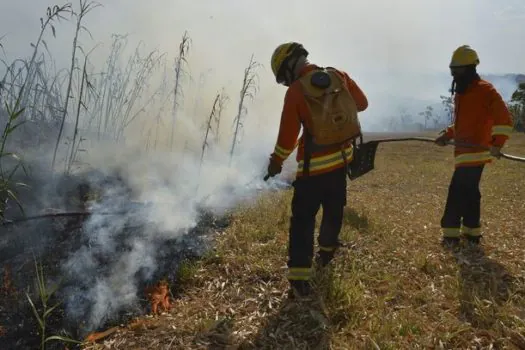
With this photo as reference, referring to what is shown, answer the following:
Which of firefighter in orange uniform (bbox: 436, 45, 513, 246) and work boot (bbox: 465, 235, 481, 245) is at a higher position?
firefighter in orange uniform (bbox: 436, 45, 513, 246)

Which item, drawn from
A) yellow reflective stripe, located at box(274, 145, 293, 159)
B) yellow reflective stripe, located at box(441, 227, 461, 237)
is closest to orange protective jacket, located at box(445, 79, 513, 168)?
yellow reflective stripe, located at box(441, 227, 461, 237)

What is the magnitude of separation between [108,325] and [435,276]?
2655 mm

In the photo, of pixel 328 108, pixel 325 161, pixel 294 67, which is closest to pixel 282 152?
pixel 325 161

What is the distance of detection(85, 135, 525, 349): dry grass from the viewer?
9.18 feet

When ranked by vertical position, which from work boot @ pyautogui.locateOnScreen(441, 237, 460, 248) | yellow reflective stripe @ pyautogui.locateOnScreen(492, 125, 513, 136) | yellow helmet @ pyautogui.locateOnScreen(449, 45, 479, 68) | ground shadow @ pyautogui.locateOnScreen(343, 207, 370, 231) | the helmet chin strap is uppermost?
yellow helmet @ pyautogui.locateOnScreen(449, 45, 479, 68)

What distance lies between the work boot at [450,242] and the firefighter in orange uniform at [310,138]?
1455 mm

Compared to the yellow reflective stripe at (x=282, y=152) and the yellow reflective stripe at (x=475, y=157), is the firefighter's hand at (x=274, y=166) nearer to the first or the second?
the yellow reflective stripe at (x=282, y=152)

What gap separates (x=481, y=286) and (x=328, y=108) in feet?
5.95

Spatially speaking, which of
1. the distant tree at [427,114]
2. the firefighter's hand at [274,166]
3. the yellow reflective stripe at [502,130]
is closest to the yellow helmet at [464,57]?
the yellow reflective stripe at [502,130]

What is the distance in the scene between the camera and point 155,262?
3.88 m

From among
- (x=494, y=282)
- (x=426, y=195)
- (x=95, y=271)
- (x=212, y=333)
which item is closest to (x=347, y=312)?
(x=212, y=333)

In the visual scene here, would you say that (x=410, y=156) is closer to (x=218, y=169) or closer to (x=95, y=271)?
(x=218, y=169)

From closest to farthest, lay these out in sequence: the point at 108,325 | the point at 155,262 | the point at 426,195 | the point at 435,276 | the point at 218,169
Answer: the point at 108,325, the point at 435,276, the point at 155,262, the point at 426,195, the point at 218,169

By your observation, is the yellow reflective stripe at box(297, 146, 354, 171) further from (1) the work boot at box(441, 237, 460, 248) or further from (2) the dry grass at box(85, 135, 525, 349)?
(1) the work boot at box(441, 237, 460, 248)
